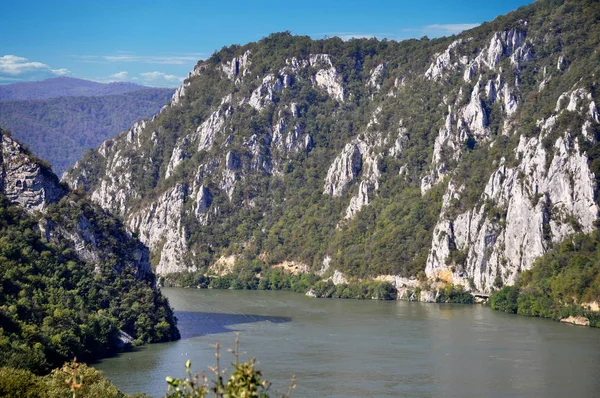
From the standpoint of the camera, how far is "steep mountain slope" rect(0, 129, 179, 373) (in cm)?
5816

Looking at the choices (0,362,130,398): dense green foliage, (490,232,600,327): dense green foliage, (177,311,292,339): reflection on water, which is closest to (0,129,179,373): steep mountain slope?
(177,311,292,339): reflection on water

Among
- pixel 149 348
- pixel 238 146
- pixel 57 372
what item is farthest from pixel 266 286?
pixel 57 372

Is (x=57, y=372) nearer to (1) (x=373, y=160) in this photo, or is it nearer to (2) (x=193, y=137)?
(1) (x=373, y=160)

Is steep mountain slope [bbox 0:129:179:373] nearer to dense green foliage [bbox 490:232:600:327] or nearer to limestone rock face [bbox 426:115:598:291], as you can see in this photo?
dense green foliage [bbox 490:232:600:327]

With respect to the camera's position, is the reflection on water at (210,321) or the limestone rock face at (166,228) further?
the limestone rock face at (166,228)

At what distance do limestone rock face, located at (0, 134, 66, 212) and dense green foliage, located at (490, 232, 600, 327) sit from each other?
1620 inches

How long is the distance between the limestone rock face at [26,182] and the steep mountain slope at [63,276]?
7 cm

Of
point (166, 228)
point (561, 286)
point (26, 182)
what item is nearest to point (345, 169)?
point (166, 228)

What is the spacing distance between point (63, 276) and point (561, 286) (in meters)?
42.5

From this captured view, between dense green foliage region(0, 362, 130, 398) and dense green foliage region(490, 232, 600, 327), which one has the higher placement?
dense green foliage region(490, 232, 600, 327)

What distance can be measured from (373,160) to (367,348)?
67261 mm

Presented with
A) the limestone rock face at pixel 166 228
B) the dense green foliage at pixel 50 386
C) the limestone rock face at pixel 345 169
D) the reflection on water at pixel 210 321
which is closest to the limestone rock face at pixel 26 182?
the reflection on water at pixel 210 321

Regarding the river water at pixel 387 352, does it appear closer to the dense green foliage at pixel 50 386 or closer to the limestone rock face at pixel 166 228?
the dense green foliage at pixel 50 386

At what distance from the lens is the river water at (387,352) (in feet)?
167
